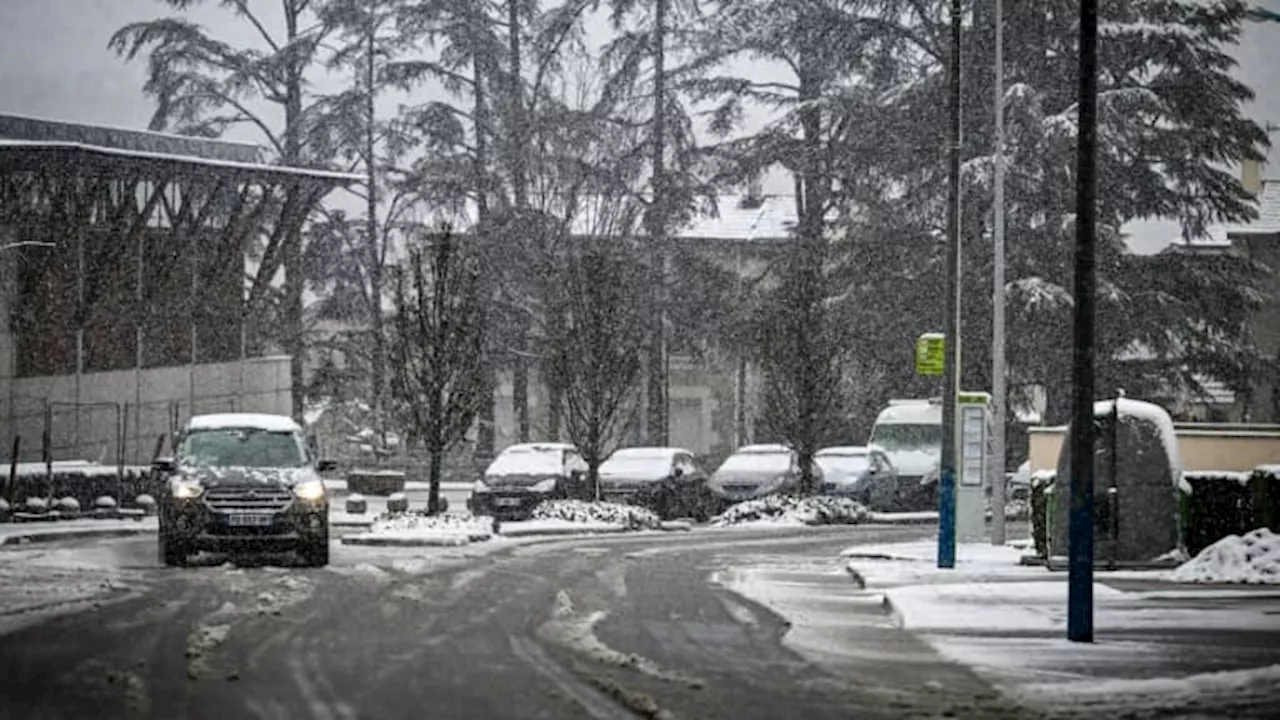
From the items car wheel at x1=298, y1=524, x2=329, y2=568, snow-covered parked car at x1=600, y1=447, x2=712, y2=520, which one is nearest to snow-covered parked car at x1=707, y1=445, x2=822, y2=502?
snow-covered parked car at x1=600, y1=447, x2=712, y2=520

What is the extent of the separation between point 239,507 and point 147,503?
1815 cm

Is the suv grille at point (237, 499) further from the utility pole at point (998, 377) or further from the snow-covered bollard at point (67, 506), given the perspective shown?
the snow-covered bollard at point (67, 506)

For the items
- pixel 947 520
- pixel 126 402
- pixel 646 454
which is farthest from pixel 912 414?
pixel 947 520

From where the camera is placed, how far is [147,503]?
41.7 meters

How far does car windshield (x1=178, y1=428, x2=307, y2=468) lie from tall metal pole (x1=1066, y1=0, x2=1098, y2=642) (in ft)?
41.6

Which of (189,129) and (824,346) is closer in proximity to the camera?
(824,346)

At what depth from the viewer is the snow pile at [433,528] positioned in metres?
31.4

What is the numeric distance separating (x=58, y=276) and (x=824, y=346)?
20.9 m

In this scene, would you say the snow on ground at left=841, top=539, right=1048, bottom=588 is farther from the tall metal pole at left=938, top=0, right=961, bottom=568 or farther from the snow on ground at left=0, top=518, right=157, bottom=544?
the snow on ground at left=0, top=518, right=157, bottom=544

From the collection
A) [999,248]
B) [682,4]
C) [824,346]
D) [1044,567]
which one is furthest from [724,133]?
[1044,567]

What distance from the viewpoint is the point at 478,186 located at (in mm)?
56219

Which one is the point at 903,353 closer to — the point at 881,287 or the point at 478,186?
the point at 881,287

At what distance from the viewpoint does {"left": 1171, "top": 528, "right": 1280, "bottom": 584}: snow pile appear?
21.7 metres

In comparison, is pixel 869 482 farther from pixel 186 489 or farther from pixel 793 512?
pixel 186 489
